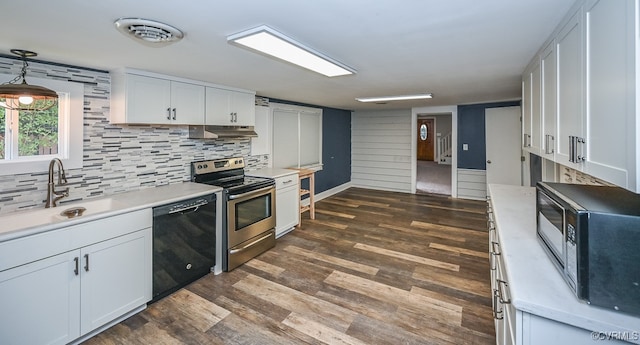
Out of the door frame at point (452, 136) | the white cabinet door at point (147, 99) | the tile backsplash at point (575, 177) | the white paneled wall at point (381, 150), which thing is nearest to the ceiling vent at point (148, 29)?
the white cabinet door at point (147, 99)

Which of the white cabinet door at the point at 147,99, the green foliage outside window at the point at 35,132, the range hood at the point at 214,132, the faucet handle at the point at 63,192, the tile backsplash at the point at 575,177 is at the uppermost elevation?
the white cabinet door at the point at 147,99

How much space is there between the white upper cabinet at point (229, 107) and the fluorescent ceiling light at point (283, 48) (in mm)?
1520

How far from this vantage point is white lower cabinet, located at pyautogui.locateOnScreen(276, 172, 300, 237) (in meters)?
4.17

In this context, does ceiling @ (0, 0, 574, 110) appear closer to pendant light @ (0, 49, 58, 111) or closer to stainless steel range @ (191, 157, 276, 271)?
pendant light @ (0, 49, 58, 111)

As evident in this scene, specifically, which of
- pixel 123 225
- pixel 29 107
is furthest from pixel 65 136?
pixel 123 225

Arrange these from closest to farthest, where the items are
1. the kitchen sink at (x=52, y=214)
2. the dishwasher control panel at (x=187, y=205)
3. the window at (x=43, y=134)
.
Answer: the kitchen sink at (x=52, y=214)
the window at (x=43, y=134)
the dishwasher control panel at (x=187, y=205)

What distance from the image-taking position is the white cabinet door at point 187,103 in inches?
123

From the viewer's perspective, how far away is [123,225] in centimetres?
231

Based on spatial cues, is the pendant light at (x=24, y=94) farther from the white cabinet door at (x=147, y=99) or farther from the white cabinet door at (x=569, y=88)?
the white cabinet door at (x=569, y=88)

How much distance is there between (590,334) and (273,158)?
4.54 m

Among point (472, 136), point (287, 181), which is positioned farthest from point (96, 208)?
point (472, 136)

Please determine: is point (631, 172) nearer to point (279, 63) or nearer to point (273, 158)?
point (279, 63)

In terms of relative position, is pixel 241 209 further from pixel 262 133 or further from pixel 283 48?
pixel 283 48

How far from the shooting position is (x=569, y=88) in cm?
152
